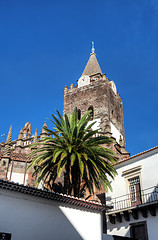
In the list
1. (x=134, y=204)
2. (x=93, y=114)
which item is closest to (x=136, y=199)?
(x=134, y=204)

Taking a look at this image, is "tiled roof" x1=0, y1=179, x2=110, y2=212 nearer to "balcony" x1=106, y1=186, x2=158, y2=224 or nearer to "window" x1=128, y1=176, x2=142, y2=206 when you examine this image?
"balcony" x1=106, y1=186, x2=158, y2=224

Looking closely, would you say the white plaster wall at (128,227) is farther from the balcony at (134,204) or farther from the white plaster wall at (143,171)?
the white plaster wall at (143,171)

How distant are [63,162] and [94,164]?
2.23 metres

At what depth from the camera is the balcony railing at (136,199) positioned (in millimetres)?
18953

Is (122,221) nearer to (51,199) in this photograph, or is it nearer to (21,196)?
(51,199)

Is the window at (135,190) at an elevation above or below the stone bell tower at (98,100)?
below

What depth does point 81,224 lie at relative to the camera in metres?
15.4

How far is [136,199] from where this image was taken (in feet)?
67.2

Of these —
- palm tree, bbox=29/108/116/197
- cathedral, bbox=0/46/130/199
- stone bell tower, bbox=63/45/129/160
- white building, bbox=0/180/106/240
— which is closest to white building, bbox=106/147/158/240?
palm tree, bbox=29/108/116/197

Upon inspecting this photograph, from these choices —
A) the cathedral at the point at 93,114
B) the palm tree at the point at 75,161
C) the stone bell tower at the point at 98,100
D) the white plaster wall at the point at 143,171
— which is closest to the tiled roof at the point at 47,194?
the palm tree at the point at 75,161

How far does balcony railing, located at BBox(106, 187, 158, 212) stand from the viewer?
18953 millimetres

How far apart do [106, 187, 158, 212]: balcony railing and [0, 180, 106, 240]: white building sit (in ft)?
14.6

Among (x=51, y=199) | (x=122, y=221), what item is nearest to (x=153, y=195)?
(x=122, y=221)

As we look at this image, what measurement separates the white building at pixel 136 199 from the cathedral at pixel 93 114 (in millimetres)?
6870
